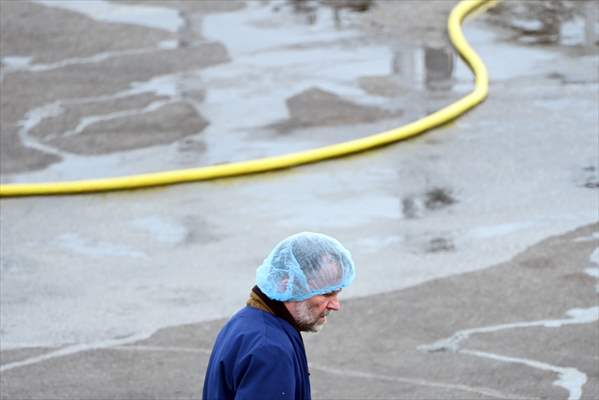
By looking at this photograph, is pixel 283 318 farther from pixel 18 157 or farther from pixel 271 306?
pixel 18 157

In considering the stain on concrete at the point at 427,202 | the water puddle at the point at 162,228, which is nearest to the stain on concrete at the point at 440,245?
the stain on concrete at the point at 427,202

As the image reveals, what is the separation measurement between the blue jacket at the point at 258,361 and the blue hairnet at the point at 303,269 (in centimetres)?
11

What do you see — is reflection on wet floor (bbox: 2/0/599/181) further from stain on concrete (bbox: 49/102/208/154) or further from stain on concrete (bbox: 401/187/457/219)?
stain on concrete (bbox: 401/187/457/219)

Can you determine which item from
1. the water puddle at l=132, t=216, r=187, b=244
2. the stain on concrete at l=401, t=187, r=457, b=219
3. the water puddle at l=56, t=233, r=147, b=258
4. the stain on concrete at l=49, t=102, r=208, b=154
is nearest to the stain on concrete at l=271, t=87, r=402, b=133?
the stain on concrete at l=49, t=102, r=208, b=154

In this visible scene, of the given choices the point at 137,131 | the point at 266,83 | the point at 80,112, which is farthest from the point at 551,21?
the point at 80,112

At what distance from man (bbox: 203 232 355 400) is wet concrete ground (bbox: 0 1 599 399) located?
3.38 metres

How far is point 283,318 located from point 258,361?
25 cm

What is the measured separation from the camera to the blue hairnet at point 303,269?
4.97m

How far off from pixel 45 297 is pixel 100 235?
125cm

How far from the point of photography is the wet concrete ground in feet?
29.2

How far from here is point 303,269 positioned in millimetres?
4973

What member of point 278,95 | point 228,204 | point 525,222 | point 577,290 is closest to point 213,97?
point 278,95

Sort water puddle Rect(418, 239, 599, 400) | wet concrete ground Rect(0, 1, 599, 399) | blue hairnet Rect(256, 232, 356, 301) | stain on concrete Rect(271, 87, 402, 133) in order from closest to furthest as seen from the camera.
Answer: blue hairnet Rect(256, 232, 356, 301), water puddle Rect(418, 239, 599, 400), wet concrete ground Rect(0, 1, 599, 399), stain on concrete Rect(271, 87, 402, 133)

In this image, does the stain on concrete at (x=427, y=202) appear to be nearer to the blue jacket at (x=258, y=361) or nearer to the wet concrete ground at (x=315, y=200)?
the wet concrete ground at (x=315, y=200)
